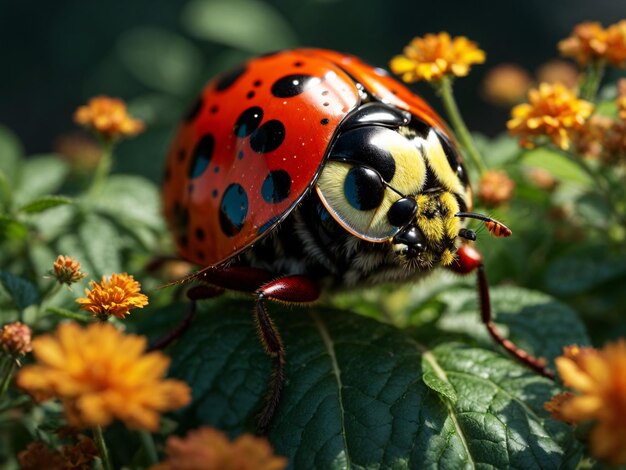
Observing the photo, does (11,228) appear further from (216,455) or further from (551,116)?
(551,116)

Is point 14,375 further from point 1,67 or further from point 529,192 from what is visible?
point 1,67

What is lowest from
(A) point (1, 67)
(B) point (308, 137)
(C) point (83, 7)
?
(A) point (1, 67)

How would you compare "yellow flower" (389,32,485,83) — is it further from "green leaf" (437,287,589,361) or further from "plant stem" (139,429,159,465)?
"plant stem" (139,429,159,465)

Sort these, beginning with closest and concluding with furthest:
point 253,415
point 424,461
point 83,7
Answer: point 424,461
point 253,415
point 83,7

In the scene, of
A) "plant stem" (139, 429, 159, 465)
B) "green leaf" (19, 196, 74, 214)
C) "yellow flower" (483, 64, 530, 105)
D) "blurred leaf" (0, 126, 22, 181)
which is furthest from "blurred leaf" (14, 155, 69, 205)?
"yellow flower" (483, 64, 530, 105)

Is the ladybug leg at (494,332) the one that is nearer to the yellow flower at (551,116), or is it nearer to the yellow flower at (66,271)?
the yellow flower at (551,116)

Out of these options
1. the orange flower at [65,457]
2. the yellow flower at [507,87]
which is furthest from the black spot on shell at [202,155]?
the yellow flower at [507,87]

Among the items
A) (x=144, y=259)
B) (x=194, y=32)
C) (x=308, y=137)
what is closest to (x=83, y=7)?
(x=194, y=32)
